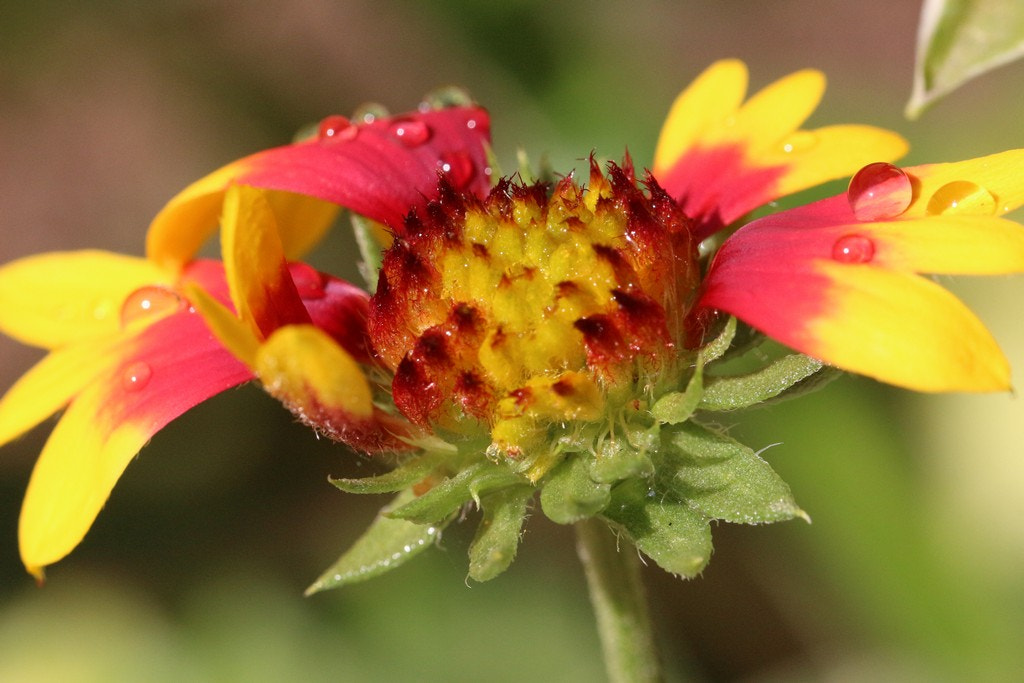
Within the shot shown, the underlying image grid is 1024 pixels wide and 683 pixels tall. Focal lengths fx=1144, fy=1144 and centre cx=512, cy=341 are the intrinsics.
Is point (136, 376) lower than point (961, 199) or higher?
lower

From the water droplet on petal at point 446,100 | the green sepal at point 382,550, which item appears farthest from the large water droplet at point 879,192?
the water droplet on petal at point 446,100

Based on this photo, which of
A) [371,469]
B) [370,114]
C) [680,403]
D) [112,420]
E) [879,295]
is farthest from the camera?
[371,469]

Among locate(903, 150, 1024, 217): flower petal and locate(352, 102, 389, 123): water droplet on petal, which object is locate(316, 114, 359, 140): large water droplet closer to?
locate(352, 102, 389, 123): water droplet on petal

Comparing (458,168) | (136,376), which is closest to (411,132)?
(458,168)

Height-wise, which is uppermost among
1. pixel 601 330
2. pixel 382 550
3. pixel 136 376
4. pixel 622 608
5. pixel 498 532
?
pixel 601 330

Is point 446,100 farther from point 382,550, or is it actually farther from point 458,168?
point 382,550

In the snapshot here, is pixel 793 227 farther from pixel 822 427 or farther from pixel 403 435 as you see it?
pixel 822 427

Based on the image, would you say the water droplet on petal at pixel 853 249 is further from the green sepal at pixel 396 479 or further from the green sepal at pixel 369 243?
the green sepal at pixel 369 243
